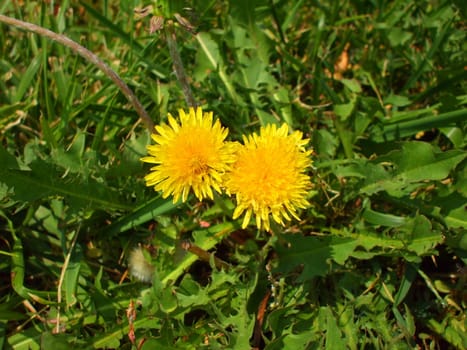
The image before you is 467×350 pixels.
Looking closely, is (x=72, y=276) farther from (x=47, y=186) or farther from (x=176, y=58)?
(x=176, y=58)

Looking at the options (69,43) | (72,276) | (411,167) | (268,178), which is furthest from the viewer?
(72,276)

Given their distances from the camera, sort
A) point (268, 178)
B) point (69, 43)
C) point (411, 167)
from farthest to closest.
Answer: point (411, 167)
point (69, 43)
point (268, 178)

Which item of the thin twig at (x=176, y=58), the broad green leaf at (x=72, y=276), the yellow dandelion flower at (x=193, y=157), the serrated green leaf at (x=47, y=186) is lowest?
the broad green leaf at (x=72, y=276)

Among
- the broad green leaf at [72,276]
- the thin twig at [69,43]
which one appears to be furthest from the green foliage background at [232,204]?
the thin twig at [69,43]

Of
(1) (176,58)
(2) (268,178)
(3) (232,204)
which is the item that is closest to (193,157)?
(2) (268,178)

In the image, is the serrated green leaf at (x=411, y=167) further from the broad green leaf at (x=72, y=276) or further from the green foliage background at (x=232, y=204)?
the broad green leaf at (x=72, y=276)

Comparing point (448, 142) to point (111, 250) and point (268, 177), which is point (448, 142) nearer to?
point (268, 177)
